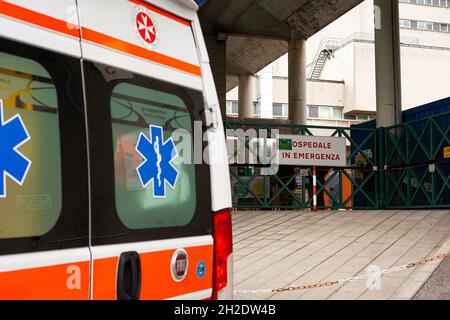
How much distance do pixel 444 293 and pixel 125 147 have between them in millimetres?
4157

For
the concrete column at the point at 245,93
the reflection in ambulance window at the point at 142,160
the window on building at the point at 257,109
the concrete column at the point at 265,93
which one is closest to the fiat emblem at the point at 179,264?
the reflection in ambulance window at the point at 142,160

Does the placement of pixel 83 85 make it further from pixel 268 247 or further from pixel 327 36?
pixel 327 36

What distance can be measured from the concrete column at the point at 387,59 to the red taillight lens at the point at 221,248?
1369cm

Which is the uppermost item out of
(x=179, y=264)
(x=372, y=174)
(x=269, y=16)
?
(x=269, y=16)

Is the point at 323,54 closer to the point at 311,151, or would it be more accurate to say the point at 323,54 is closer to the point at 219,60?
the point at 219,60

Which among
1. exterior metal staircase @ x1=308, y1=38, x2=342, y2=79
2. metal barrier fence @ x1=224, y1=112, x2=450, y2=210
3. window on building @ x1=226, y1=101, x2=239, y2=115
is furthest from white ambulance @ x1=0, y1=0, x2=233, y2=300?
exterior metal staircase @ x1=308, y1=38, x2=342, y2=79

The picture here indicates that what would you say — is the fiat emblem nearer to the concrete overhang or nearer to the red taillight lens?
the red taillight lens

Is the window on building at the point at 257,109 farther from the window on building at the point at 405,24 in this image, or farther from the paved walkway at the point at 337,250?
the paved walkway at the point at 337,250

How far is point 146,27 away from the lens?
8.67 feet

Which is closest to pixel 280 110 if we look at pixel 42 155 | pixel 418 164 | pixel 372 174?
pixel 372 174

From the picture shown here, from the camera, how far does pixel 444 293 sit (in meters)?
5.36

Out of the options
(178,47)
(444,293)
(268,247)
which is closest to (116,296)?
(178,47)

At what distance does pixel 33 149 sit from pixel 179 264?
3.01 ft

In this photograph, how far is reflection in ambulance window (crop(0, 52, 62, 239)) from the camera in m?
1.91
